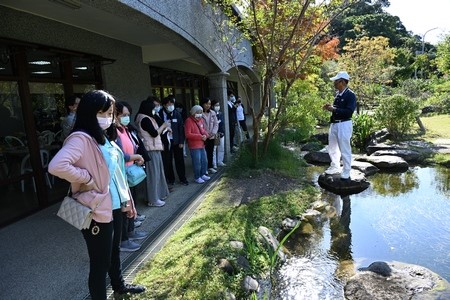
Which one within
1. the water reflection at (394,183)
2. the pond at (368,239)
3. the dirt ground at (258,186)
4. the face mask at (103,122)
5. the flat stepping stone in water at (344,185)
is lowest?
the pond at (368,239)

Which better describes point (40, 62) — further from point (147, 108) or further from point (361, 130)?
point (361, 130)

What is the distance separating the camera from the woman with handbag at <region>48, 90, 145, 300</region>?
2.23 metres

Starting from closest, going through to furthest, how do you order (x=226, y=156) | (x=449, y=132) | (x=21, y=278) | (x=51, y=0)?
(x=21, y=278) < (x=51, y=0) < (x=226, y=156) < (x=449, y=132)

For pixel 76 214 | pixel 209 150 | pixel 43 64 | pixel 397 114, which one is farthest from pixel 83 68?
pixel 397 114

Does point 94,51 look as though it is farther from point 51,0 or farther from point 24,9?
point 51,0

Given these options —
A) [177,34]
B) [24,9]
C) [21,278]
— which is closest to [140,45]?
[177,34]

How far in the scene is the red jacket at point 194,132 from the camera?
20.7 feet

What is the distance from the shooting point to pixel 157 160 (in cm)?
517

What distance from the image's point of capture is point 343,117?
627cm

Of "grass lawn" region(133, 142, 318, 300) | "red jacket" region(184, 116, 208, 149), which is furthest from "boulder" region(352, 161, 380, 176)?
"red jacket" region(184, 116, 208, 149)

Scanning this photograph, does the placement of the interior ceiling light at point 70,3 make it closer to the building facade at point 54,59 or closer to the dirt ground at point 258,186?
the building facade at point 54,59

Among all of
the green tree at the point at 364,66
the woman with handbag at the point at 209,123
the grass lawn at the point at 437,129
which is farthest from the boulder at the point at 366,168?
the green tree at the point at 364,66

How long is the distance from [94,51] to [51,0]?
2001 mm

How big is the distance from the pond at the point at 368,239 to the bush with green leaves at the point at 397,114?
14.0 ft
